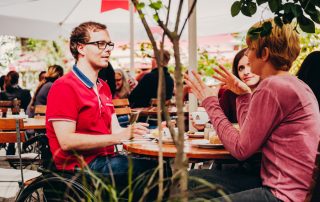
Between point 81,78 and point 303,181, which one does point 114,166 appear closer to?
point 81,78

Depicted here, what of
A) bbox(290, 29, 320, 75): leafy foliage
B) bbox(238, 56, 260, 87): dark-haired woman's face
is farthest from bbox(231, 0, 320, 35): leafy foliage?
bbox(290, 29, 320, 75): leafy foliage

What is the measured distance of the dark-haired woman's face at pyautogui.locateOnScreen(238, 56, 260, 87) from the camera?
3.66 meters

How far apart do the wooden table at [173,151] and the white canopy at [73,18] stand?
3.72 m

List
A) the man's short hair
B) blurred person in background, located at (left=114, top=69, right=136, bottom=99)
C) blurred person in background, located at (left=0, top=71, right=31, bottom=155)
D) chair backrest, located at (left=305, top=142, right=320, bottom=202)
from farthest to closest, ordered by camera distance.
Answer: blurred person in background, located at (left=0, top=71, right=31, bottom=155), blurred person in background, located at (left=114, top=69, right=136, bottom=99), the man's short hair, chair backrest, located at (left=305, top=142, right=320, bottom=202)

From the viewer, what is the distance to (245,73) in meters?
3.99

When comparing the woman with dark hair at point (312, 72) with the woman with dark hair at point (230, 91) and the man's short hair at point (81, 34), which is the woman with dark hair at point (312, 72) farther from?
the man's short hair at point (81, 34)

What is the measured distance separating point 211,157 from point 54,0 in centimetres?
524

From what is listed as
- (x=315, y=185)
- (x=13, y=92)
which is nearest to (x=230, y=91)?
(x=315, y=185)

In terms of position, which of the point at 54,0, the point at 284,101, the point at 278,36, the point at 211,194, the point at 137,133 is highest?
the point at 54,0

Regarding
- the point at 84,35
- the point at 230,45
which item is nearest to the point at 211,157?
the point at 84,35

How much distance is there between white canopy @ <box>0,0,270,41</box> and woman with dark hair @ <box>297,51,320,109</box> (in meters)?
3.08

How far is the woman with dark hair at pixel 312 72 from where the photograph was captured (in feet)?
10.7

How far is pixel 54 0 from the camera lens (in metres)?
7.12

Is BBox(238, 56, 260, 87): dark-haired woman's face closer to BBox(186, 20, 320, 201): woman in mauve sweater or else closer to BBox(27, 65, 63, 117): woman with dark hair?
BBox(186, 20, 320, 201): woman in mauve sweater
